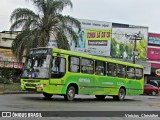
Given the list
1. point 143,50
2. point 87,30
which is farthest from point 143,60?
point 87,30

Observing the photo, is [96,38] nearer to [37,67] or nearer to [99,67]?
[99,67]

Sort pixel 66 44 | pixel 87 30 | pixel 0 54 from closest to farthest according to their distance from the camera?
pixel 66 44, pixel 0 54, pixel 87 30

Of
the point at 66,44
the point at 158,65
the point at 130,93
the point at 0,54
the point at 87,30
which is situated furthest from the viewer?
Result: the point at 158,65

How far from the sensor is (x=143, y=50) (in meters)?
62.1

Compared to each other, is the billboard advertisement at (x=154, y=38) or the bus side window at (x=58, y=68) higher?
the billboard advertisement at (x=154, y=38)

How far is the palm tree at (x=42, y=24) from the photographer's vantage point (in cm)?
3322

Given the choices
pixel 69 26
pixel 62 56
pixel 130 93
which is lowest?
pixel 130 93

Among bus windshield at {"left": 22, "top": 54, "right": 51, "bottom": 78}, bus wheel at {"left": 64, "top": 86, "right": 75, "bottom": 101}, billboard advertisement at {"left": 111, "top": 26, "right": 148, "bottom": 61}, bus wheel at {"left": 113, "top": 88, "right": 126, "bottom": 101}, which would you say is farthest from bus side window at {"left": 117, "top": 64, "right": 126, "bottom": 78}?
billboard advertisement at {"left": 111, "top": 26, "right": 148, "bottom": 61}

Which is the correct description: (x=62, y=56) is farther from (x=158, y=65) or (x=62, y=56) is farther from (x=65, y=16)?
(x=158, y=65)

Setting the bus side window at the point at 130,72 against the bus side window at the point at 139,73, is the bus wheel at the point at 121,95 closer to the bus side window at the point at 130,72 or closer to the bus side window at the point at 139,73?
the bus side window at the point at 130,72

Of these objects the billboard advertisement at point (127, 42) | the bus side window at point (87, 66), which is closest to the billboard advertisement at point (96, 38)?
the billboard advertisement at point (127, 42)

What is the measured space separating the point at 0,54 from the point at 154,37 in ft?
87.9

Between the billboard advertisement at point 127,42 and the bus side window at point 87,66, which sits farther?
the billboard advertisement at point 127,42

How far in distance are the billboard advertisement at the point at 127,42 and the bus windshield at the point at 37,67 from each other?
39243 mm
